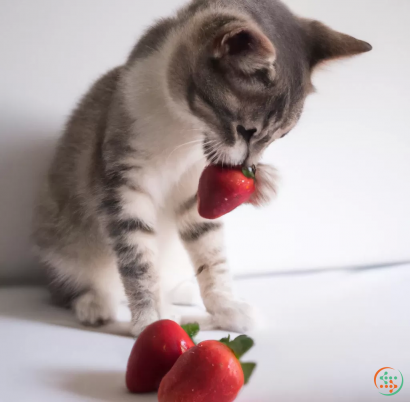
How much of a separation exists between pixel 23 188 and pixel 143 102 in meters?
0.60

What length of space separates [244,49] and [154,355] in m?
0.58

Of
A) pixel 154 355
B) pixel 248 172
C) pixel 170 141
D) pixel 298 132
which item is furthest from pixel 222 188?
pixel 298 132

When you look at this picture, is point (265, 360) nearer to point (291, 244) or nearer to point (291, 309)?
point (291, 309)

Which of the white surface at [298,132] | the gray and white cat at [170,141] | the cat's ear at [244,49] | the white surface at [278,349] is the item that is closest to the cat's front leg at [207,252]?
the gray and white cat at [170,141]

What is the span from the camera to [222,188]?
1023 mm

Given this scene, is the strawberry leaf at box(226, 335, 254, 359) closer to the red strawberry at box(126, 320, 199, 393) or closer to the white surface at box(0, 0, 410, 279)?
the red strawberry at box(126, 320, 199, 393)

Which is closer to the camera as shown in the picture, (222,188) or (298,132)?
(222,188)

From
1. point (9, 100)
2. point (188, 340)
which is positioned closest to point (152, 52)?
point (9, 100)

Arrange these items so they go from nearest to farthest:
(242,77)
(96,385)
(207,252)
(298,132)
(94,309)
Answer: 1. (96,385)
2. (242,77)
3. (94,309)
4. (207,252)
5. (298,132)

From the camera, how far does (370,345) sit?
0.98m

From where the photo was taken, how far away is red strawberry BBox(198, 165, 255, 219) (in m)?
1.03

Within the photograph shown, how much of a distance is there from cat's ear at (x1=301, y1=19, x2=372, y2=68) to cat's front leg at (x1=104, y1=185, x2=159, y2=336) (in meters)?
0.54

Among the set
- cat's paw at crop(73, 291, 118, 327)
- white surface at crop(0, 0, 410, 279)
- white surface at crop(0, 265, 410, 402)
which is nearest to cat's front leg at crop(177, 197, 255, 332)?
white surface at crop(0, 265, 410, 402)

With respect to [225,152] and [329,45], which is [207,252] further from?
[329,45]
